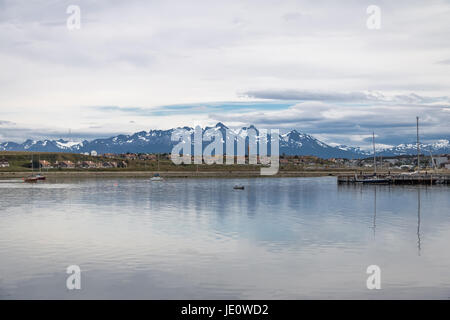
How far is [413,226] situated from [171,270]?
34334mm

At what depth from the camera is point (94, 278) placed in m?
31.2

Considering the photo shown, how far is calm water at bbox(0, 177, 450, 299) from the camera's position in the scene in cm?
2888

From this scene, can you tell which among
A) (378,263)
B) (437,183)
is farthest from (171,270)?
(437,183)

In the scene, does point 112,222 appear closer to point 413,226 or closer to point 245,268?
point 245,268

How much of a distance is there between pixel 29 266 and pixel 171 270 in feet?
34.3

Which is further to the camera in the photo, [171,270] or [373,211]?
[373,211]

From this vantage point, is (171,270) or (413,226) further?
(413,226)

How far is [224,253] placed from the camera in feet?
130

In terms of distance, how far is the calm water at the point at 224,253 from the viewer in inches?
1137

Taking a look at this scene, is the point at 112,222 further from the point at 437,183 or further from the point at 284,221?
the point at 437,183
